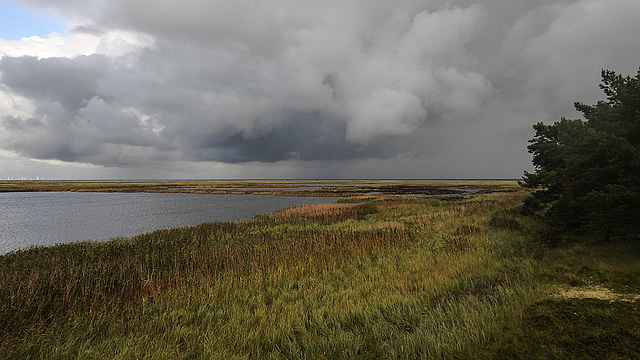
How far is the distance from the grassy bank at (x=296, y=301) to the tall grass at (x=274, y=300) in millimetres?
33

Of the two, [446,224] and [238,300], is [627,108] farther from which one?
[238,300]

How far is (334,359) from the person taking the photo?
15.3ft

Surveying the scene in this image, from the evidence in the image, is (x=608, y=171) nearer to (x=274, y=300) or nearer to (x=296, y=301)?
(x=296, y=301)

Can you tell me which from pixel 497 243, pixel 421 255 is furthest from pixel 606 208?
pixel 421 255

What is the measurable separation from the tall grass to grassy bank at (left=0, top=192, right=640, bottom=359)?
3 cm

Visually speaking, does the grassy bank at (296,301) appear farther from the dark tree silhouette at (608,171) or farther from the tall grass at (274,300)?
the dark tree silhouette at (608,171)

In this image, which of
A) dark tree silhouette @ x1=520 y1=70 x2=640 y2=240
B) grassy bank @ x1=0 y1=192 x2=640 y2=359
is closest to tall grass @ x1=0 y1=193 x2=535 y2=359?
grassy bank @ x1=0 y1=192 x2=640 y2=359

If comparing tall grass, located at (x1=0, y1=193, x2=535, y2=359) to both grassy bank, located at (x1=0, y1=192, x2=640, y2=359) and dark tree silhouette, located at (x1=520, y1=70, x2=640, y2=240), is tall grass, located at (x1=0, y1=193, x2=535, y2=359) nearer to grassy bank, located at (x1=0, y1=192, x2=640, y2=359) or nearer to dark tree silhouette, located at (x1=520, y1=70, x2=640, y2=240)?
grassy bank, located at (x1=0, y1=192, x2=640, y2=359)

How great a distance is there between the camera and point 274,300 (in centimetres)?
749

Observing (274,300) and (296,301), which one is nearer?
(296,301)

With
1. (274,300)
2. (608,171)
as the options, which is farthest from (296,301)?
(608,171)

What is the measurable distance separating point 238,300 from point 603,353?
7.37 m

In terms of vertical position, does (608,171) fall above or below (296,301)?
above

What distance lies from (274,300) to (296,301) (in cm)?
64
